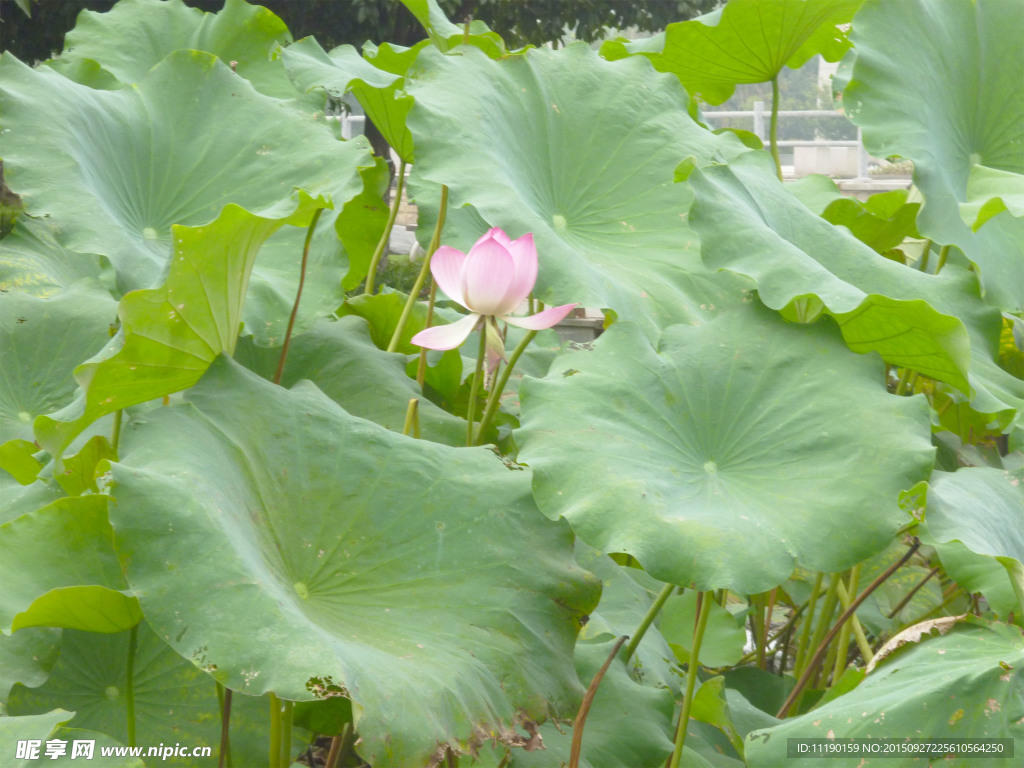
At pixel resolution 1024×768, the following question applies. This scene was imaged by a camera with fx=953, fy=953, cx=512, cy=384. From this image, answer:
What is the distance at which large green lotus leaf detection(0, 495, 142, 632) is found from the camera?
2.07 feet

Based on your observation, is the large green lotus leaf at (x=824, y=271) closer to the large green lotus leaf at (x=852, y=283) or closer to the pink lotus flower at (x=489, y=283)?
the large green lotus leaf at (x=852, y=283)

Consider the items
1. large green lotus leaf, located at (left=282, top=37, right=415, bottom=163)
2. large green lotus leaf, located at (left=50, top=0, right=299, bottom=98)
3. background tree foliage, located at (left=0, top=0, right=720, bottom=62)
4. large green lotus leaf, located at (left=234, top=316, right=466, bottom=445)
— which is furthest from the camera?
background tree foliage, located at (left=0, top=0, right=720, bottom=62)

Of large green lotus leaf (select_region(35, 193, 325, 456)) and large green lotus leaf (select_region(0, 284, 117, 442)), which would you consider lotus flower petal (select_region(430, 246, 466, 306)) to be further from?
large green lotus leaf (select_region(0, 284, 117, 442))

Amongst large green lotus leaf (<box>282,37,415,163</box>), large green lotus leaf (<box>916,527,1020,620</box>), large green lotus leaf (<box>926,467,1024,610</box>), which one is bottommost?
large green lotus leaf (<box>916,527,1020,620</box>)

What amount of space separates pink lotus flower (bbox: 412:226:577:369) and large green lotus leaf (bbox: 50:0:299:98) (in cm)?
67

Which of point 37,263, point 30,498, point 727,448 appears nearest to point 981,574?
point 727,448

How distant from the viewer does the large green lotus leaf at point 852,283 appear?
0.73 m

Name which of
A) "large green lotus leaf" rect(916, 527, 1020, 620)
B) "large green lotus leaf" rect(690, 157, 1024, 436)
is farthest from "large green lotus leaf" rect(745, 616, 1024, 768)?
"large green lotus leaf" rect(690, 157, 1024, 436)

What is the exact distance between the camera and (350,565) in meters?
0.67

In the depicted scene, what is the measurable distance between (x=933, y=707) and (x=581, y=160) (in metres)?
0.60

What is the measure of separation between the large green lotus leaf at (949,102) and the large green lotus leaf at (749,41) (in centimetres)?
11

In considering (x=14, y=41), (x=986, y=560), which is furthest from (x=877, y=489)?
(x=14, y=41)

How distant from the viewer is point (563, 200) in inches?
37.3

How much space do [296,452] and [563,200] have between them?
40cm
